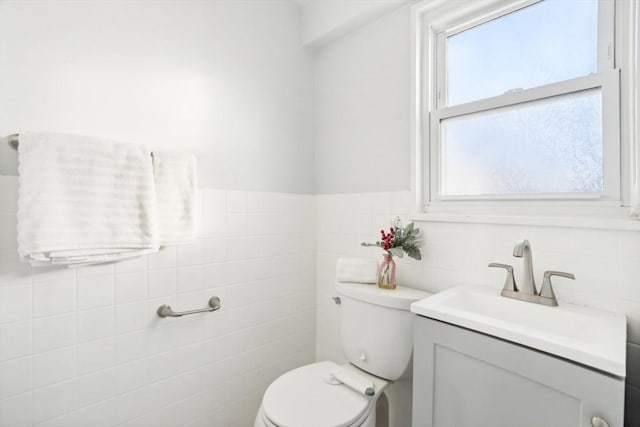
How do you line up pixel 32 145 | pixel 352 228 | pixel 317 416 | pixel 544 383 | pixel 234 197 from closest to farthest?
pixel 544 383, pixel 32 145, pixel 317 416, pixel 234 197, pixel 352 228

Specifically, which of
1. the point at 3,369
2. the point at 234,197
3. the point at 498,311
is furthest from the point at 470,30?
the point at 3,369

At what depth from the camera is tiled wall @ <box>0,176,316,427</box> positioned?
3.27ft

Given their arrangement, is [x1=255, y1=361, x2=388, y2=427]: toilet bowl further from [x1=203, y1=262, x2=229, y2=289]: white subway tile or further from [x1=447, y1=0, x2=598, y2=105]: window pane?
[x1=447, y1=0, x2=598, y2=105]: window pane

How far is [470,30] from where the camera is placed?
1347mm

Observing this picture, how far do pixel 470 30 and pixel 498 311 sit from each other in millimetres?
1178

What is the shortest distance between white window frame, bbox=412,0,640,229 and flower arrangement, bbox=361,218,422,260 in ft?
0.28

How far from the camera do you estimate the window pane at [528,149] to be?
3.44 feet

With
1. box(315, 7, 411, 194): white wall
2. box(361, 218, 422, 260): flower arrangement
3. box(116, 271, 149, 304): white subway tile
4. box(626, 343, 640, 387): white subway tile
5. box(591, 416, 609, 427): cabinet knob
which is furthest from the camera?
box(315, 7, 411, 194): white wall

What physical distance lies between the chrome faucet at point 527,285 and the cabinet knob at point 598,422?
390 mm

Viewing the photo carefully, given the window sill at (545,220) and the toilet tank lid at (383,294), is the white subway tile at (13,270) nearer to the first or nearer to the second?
the toilet tank lid at (383,294)

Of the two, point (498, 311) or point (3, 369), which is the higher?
point (498, 311)

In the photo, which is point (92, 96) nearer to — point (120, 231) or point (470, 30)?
point (120, 231)

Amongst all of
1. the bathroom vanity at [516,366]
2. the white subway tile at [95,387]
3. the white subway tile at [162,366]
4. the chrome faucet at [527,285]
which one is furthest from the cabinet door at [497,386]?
the white subway tile at [95,387]

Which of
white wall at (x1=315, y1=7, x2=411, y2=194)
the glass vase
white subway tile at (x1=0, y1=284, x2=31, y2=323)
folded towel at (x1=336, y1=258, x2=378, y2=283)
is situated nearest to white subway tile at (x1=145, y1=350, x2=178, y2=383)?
white subway tile at (x1=0, y1=284, x2=31, y2=323)
